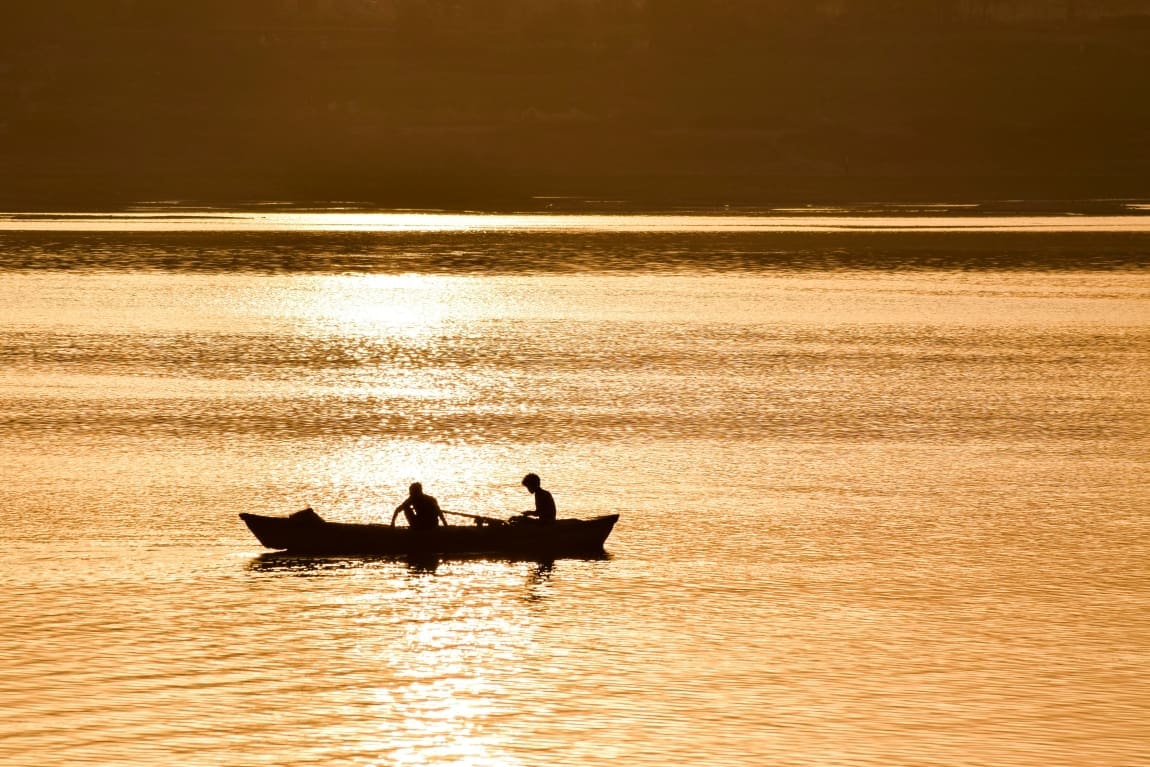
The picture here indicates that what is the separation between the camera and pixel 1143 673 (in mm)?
33656

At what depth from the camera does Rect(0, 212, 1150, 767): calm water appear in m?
30.7

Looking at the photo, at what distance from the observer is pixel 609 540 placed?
45.1 metres

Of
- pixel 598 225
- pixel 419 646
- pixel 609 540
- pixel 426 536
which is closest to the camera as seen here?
pixel 419 646

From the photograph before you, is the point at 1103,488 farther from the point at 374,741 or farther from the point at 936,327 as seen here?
the point at 936,327

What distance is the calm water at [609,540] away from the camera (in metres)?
30.7

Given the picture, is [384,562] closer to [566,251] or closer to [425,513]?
[425,513]

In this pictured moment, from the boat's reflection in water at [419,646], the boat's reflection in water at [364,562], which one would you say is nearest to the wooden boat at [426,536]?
the boat's reflection in water at [364,562]

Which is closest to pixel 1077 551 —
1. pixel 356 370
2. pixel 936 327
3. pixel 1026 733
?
pixel 1026 733

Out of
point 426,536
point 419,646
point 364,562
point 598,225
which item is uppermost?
point 598,225

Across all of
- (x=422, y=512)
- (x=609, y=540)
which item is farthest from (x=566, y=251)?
(x=422, y=512)

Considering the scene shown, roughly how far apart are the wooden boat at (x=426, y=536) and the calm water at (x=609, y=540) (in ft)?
1.50

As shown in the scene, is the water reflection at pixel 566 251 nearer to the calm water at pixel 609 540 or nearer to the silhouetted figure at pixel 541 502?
the calm water at pixel 609 540

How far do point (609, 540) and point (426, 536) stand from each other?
5151mm

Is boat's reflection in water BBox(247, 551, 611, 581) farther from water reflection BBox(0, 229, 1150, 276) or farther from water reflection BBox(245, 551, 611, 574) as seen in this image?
water reflection BBox(0, 229, 1150, 276)
